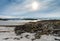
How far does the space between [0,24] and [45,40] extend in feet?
23.7

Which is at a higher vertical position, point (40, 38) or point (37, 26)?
point (37, 26)

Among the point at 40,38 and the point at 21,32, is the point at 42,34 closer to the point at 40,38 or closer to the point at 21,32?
the point at 40,38

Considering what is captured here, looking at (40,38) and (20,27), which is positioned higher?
(20,27)

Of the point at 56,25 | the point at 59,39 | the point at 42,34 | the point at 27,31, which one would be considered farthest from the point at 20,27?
the point at 59,39

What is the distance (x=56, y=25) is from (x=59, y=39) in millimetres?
3358

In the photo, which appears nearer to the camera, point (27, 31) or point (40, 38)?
point (40, 38)

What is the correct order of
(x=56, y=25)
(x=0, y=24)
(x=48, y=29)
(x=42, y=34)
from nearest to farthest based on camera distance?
(x=42, y=34)
(x=48, y=29)
(x=56, y=25)
(x=0, y=24)

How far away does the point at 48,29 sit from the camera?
12805mm

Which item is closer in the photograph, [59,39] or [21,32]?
[59,39]

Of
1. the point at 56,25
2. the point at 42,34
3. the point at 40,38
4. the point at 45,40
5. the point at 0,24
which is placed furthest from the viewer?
the point at 0,24

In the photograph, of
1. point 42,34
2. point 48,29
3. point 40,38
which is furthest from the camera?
point 48,29

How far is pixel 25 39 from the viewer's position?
35.3ft

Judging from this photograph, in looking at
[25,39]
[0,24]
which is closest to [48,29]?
[25,39]

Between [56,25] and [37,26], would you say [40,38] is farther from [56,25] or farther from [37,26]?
[56,25]
